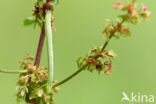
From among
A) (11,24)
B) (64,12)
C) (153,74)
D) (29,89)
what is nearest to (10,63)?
(11,24)

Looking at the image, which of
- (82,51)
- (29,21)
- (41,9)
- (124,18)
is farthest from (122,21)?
(82,51)

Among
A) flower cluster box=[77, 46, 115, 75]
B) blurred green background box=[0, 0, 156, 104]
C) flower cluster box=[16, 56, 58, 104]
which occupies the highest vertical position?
blurred green background box=[0, 0, 156, 104]

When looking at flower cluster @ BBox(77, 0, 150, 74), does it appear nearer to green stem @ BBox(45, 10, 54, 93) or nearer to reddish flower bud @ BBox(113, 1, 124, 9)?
reddish flower bud @ BBox(113, 1, 124, 9)

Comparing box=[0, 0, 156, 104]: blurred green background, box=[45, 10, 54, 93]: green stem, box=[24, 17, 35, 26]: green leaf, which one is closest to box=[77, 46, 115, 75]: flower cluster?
box=[45, 10, 54, 93]: green stem

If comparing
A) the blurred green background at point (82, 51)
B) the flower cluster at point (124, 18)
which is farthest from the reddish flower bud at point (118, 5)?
the blurred green background at point (82, 51)

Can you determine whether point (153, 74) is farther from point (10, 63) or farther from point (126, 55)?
point (10, 63)

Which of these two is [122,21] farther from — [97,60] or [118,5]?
[97,60]
